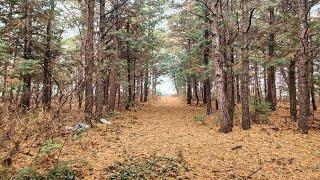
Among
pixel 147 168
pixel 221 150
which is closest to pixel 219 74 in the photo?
pixel 221 150

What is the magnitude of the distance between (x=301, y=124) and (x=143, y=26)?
555 inches

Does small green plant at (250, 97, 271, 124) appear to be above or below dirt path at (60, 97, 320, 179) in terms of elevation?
above

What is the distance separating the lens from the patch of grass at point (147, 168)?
6637mm

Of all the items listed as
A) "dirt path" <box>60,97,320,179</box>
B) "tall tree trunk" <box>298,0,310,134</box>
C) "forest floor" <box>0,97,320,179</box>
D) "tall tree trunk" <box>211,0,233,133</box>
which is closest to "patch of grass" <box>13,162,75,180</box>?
"forest floor" <box>0,97,320,179</box>

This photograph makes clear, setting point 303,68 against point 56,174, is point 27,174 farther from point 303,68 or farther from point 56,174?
point 303,68

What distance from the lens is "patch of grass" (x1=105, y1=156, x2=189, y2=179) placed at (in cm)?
664

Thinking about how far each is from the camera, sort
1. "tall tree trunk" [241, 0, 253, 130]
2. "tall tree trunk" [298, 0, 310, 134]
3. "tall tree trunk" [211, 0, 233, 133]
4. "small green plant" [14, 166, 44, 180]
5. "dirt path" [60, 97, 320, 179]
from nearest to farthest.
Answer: "small green plant" [14, 166, 44, 180]
"dirt path" [60, 97, 320, 179]
"tall tree trunk" [298, 0, 310, 134]
"tall tree trunk" [211, 0, 233, 133]
"tall tree trunk" [241, 0, 253, 130]

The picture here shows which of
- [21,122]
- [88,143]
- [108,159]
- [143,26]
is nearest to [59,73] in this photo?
[143,26]

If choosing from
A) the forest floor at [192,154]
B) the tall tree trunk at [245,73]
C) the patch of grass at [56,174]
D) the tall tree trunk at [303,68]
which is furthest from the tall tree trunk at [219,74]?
the patch of grass at [56,174]

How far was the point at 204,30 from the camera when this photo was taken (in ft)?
67.8

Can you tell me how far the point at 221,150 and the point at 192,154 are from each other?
3.75 feet

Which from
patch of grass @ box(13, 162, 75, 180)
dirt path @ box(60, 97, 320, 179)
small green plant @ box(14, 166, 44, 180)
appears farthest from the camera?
dirt path @ box(60, 97, 320, 179)

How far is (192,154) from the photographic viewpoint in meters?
8.93

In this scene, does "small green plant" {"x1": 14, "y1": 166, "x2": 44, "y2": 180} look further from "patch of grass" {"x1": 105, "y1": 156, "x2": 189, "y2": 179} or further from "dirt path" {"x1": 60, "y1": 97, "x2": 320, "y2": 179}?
"patch of grass" {"x1": 105, "y1": 156, "x2": 189, "y2": 179}
